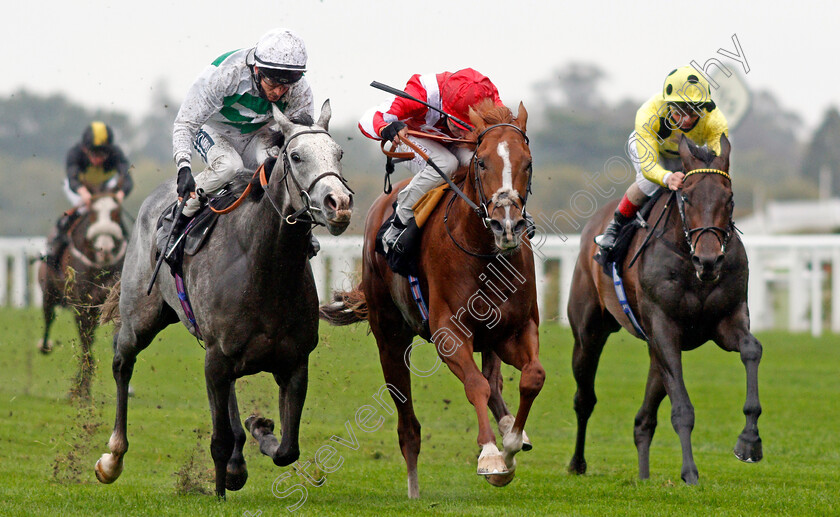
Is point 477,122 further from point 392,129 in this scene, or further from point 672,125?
point 672,125

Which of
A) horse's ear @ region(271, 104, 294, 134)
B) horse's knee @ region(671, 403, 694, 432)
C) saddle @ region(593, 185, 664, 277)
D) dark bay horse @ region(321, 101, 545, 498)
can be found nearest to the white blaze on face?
dark bay horse @ region(321, 101, 545, 498)

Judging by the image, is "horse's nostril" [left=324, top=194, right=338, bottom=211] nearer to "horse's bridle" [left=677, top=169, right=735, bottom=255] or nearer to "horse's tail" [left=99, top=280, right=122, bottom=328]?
"horse's bridle" [left=677, top=169, right=735, bottom=255]

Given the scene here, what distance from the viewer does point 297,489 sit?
6.86 m

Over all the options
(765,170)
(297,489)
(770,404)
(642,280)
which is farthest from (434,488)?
(765,170)

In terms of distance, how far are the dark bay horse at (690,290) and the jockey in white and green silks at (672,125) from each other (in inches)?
7.5

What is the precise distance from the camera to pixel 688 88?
699 centimetres

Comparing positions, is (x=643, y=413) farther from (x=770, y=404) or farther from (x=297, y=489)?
(x=770, y=404)

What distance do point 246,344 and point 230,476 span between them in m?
0.96

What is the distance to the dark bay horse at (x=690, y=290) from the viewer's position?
6.29 meters

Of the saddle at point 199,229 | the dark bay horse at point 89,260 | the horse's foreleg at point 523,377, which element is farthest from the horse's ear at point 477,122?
the dark bay horse at point 89,260

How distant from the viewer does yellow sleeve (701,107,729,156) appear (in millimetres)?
6961

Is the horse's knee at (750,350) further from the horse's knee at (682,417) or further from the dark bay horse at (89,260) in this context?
the dark bay horse at (89,260)

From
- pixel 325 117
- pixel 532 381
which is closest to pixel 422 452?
pixel 532 381

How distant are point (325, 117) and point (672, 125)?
280cm
